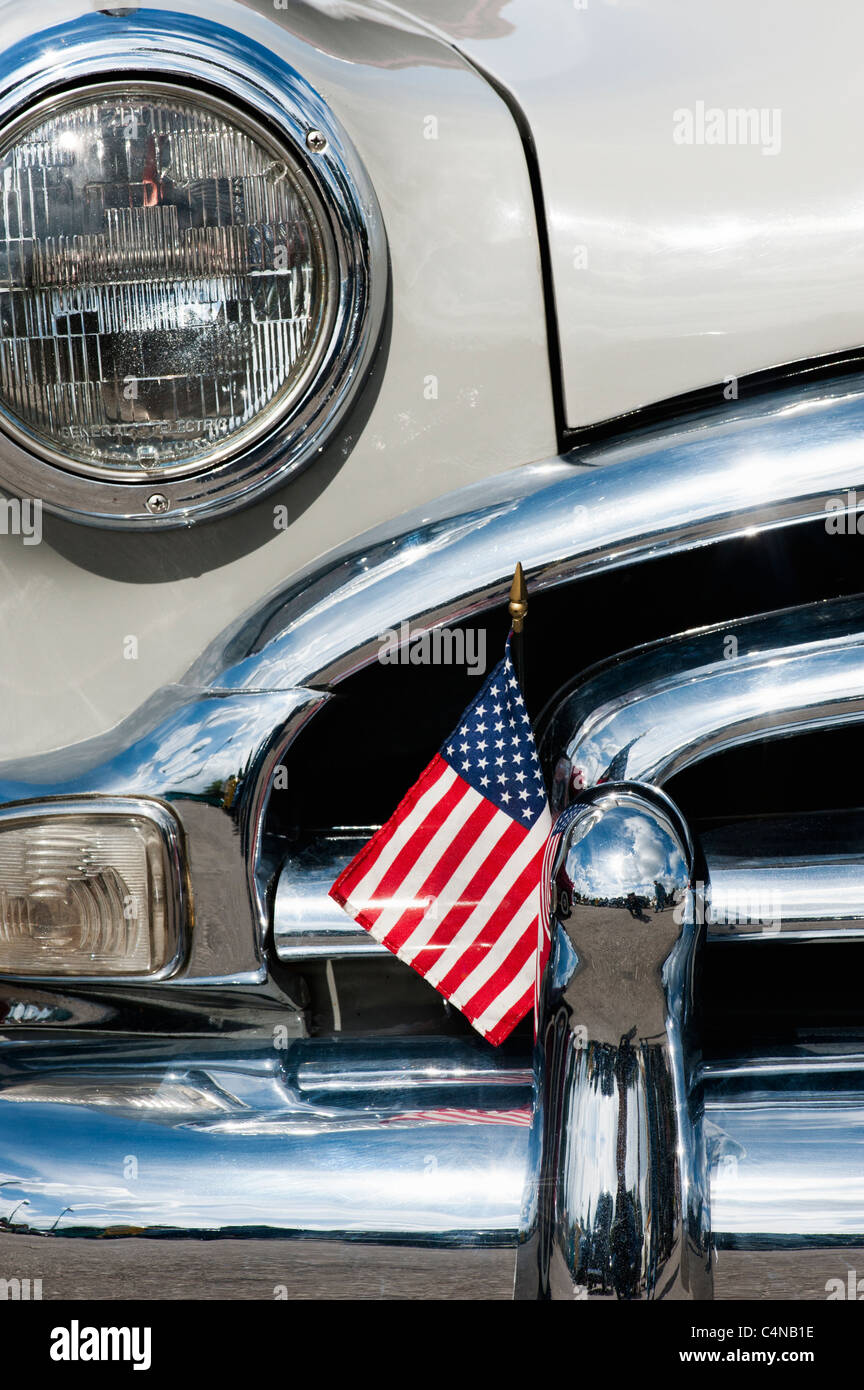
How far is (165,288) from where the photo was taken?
887mm

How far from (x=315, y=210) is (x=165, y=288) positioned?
4.7 inches

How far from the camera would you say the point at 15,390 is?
91 centimetres

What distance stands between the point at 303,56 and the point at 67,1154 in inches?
32.5

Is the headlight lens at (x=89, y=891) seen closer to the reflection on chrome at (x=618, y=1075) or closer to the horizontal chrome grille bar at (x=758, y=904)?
the horizontal chrome grille bar at (x=758, y=904)

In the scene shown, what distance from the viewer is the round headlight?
2.86 ft

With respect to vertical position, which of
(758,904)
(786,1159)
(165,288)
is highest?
(165,288)

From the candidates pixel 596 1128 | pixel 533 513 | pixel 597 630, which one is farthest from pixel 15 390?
pixel 596 1128

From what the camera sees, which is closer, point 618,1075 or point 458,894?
point 618,1075

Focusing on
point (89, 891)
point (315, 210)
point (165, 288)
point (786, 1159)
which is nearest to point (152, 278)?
point (165, 288)

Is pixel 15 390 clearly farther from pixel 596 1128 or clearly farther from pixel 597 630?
pixel 596 1128

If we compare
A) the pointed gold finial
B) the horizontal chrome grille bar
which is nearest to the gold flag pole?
the pointed gold finial

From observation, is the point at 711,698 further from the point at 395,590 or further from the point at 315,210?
the point at 315,210

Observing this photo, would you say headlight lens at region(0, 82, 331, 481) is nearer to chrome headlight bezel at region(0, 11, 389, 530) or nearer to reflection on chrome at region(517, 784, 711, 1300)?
chrome headlight bezel at region(0, 11, 389, 530)

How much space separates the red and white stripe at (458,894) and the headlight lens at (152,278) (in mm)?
317
